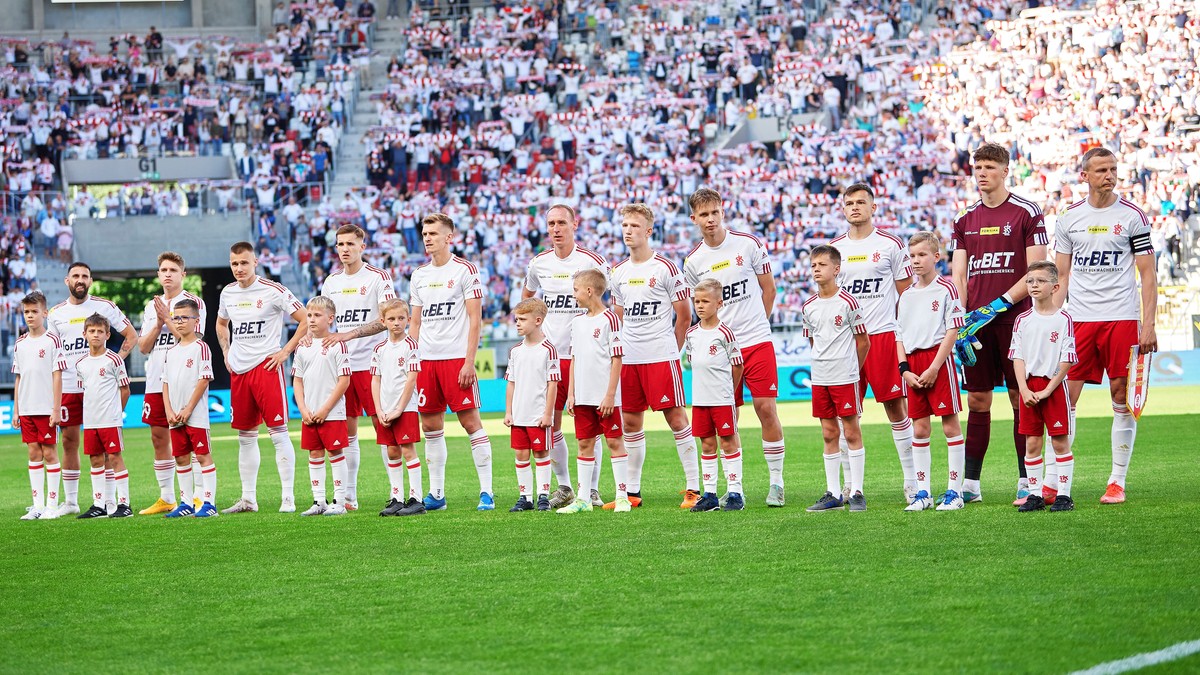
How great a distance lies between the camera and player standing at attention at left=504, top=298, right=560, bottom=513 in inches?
378

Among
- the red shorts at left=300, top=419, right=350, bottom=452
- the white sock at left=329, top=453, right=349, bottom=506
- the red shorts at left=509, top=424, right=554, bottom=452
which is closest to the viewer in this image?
the red shorts at left=509, top=424, right=554, bottom=452

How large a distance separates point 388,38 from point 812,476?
103 feet

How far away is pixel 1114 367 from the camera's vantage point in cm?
850

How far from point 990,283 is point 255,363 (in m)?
5.54

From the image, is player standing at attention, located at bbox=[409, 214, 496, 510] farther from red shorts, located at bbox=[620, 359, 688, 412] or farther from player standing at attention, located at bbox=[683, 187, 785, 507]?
player standing at attention, located at bbox=[683, 187, 785, 507]

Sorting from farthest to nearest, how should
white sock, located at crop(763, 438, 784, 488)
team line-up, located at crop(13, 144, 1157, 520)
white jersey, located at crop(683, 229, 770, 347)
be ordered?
white jersey, located at crop(683, 229, 770, 347) < white sock, located at crop(763, 438, 784, 488) < team line-up, located at crop(13, 144, 1157, 520)

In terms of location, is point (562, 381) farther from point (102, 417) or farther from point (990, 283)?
point (102, 417)

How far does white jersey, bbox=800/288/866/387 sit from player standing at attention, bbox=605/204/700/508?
3.39 feet

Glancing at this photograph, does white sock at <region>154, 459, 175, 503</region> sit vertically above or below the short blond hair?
below

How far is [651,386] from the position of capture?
9.48 meters

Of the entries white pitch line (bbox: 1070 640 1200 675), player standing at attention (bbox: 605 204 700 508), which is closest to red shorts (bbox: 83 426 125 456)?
player standing at attention (bbox: 605 204 700 508)

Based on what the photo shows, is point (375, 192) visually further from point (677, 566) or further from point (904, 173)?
point (677, 566)

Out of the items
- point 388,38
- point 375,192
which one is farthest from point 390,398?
point 388,38

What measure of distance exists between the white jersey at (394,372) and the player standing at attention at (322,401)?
320 mm
